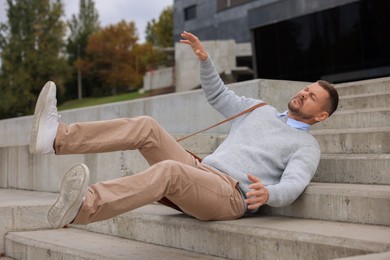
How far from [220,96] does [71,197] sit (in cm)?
168

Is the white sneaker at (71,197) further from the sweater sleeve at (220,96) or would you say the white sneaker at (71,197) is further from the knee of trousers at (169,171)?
the sweater sleeve at (220,96)

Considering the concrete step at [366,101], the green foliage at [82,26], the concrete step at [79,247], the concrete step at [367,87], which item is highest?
the green foliage at [82,26]

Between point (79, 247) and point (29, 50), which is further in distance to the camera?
point (29, 50)

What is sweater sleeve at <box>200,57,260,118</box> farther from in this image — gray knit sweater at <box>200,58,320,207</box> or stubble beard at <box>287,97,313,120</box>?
stubble beard at <box>287,97,313,120</box>

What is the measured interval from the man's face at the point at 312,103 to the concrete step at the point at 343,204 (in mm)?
512

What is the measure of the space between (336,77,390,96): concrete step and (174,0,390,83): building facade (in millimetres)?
10239

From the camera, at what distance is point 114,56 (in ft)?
190

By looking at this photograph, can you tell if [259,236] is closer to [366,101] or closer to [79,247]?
[79,247]

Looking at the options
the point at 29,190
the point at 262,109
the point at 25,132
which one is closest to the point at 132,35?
the point at 25,132

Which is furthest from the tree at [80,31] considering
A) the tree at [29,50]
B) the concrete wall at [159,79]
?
the concrete wall at [159,79]

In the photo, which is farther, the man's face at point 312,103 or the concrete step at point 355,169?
the man's face at point 312,103

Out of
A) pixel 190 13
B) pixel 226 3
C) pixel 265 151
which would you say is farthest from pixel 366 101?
pixel 190 13

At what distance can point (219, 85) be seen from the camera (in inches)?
168

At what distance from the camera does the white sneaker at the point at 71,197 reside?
9.86 ft
